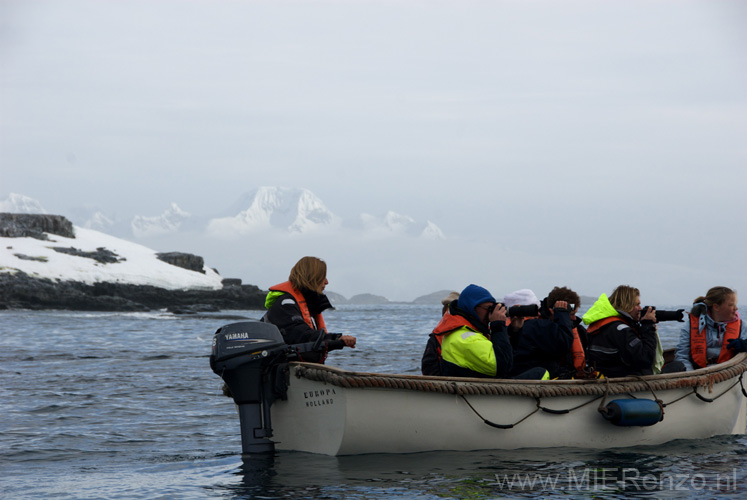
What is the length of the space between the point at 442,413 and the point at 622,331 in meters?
2.03

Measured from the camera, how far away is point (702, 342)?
30.7 feet

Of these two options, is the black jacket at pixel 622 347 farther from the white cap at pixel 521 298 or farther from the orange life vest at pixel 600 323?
the white cap at pixel 521 298

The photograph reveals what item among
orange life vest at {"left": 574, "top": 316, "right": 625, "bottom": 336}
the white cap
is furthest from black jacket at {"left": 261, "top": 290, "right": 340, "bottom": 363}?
orange life vest at {"left": 574, "top": 316, "right": 625, "bottom": 336}

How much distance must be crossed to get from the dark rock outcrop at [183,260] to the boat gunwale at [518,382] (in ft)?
260

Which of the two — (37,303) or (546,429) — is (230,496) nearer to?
(546,429)

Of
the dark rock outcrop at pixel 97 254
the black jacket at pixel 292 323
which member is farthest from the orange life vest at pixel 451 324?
the dark rock outcrop at pixel 97 254

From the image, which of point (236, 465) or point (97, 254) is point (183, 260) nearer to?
point (97, 254)

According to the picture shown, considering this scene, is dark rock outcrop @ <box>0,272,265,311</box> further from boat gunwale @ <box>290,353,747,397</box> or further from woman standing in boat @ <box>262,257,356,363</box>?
boat gunwale @ <box>290,353,747,397</box>

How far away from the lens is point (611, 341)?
26.5ft

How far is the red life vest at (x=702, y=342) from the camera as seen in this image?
9.30 metres

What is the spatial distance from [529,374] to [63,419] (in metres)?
6.54

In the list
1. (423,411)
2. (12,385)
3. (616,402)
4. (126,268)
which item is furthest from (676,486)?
(126,268)

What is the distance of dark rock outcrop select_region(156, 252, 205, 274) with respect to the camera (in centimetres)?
8457

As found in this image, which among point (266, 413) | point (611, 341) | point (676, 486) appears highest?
point (611, 341)
